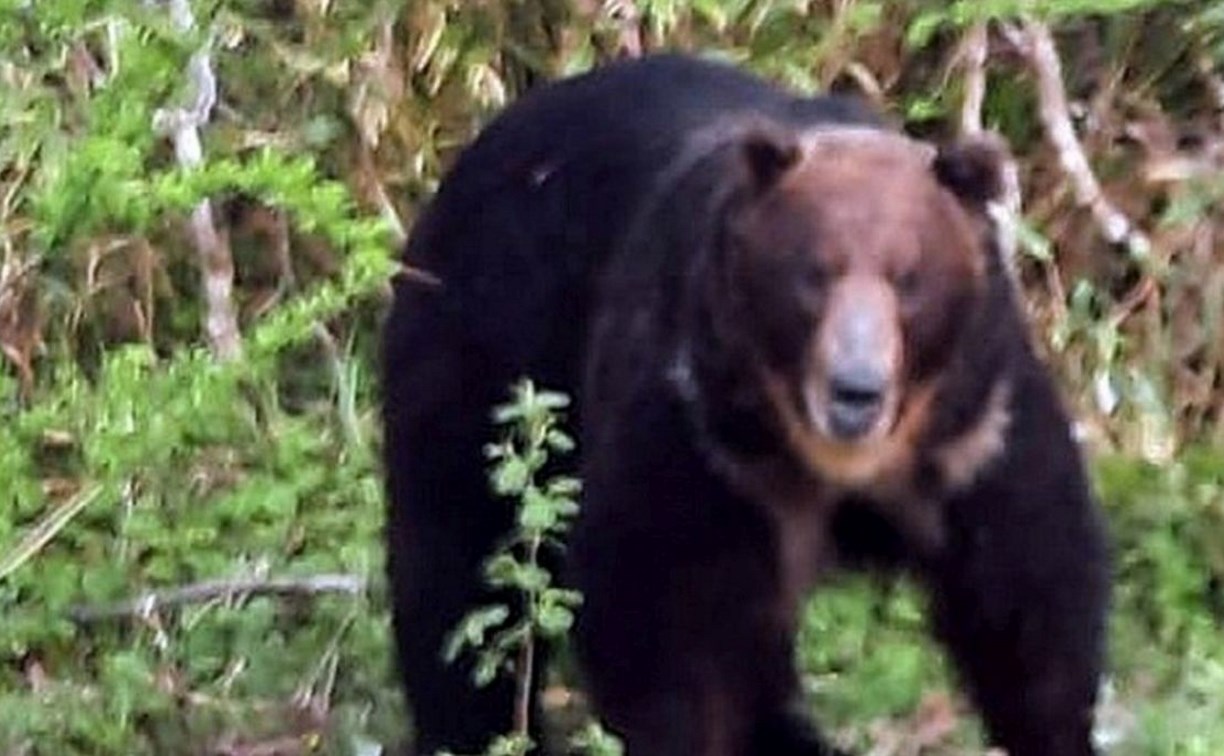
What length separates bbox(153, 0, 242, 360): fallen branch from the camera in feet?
23.6

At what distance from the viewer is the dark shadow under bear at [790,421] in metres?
4.98

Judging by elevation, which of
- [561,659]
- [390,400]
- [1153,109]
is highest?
[1153,109]

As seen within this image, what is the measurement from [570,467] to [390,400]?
0.37 m

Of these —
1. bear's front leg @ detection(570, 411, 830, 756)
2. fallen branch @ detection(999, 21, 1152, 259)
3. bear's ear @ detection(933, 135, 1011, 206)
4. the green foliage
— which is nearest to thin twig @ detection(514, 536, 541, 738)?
the green foliage

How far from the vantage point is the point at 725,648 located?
520 centimetres

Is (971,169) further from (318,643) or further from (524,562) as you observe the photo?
(318,643)

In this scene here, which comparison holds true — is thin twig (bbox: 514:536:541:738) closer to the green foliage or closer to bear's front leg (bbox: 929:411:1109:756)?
the green foliage

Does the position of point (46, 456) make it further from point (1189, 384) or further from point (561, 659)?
point (1189, 384)

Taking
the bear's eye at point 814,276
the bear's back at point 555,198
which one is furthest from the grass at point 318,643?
the bear's eye at point 814,276

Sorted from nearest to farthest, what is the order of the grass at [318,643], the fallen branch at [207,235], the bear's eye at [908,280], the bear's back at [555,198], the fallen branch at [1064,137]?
the bear's eye at [908,280] → the bear's back at [555,198] → the grass at [318,643] → the fallen branch at [207,235] → the fallen branch at [1064,137]

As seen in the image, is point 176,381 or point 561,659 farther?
point 561,659

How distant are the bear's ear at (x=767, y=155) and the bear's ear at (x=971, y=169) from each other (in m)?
0.18

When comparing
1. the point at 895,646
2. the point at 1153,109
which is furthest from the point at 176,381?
the point at 1153,109

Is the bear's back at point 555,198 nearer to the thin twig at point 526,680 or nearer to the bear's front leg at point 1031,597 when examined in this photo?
the thin twig at point 526,680
